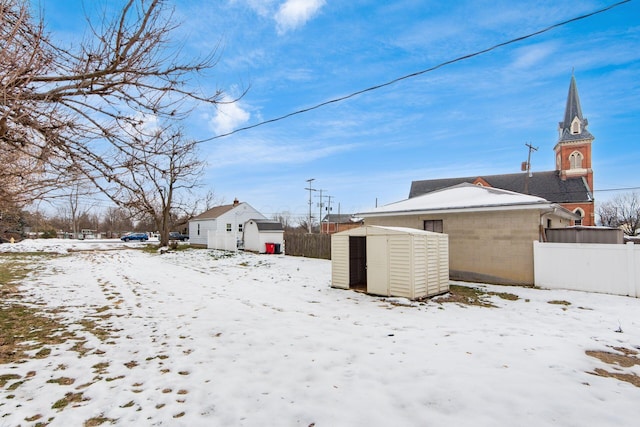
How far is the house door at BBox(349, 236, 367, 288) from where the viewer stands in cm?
1072

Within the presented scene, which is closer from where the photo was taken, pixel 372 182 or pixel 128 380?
pixel 128 380

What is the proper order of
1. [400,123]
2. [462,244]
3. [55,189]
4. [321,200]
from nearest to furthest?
[55,189] → [462,244] → [400,123] → [321,200]

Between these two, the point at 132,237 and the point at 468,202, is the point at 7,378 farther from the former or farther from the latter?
the point at 132,237

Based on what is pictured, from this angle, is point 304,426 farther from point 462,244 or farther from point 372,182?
point 372,182

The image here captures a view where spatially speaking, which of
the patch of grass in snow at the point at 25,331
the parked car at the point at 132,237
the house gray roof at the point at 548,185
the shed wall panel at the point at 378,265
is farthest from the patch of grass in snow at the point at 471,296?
the parked car at the point at 132,237

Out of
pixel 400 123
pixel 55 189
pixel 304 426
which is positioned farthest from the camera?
pixel 400 123

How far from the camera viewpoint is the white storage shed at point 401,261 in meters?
8.42

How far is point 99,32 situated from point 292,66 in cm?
601

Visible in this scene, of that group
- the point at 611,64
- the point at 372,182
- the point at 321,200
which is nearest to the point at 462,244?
the point at 611,64

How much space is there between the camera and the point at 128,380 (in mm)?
3758

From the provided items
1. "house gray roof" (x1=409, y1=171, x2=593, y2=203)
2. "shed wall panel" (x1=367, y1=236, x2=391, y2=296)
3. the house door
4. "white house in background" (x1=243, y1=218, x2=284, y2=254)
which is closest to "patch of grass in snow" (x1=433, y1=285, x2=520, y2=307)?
"shed wall panel" (x1=367, y1=236, x2=391, y2=296)

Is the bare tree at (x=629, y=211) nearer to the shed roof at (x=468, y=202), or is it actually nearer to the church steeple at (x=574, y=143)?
the church steeple at (x=574, y=143)

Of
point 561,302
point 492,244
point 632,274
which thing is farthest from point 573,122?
point 561,302

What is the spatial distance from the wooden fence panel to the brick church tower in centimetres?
3276
